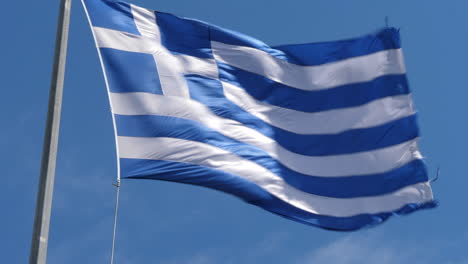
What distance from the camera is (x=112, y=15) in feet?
44.2

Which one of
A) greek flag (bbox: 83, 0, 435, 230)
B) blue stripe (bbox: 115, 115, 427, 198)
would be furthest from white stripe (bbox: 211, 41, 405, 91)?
blue stripe (bbox: 115, 115, 427, 198)

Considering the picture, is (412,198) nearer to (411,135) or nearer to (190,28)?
(411,135)

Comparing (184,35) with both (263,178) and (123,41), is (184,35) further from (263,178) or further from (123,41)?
(263,178)

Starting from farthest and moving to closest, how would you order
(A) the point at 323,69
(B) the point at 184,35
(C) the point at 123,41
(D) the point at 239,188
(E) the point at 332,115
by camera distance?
(A) the point at 323,69
(E) the point at 332,115
(B) the point at 184,35
(C) the point at 123,41
(D) the point at 239,188

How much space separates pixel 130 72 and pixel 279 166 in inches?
111

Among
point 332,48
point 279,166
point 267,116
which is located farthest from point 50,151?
point 332,48

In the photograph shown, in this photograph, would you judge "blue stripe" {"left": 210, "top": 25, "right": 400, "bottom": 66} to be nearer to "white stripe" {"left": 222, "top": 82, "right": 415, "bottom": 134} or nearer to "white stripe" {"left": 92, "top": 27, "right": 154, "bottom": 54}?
"white stripe" {"left": 222, "top": 82, "right": 415, "bottom": 134}

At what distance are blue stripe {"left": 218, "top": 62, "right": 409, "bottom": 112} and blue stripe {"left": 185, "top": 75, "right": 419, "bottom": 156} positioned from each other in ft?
1.74

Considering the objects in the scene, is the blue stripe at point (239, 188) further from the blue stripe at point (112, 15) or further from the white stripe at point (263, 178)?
the blue stripe at point (112, 15)

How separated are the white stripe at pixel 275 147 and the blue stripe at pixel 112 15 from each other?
1177mm

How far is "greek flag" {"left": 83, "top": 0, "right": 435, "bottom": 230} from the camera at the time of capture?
12.9 m

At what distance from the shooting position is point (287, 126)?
1462 cm

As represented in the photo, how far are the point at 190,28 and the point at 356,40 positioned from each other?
3.01m

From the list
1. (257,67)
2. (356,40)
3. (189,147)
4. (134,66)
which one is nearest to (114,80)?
(134,66)
